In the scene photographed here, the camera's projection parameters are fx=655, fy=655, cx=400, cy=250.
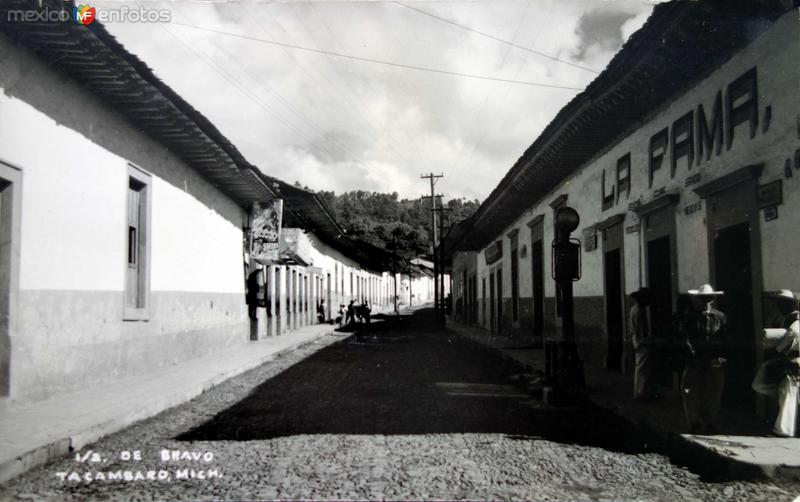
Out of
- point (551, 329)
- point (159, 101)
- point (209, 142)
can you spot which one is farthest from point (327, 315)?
point (159, 101)

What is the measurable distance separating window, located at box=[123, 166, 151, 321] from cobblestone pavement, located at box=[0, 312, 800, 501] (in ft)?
8.58

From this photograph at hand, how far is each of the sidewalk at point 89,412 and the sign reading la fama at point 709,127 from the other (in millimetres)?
6552

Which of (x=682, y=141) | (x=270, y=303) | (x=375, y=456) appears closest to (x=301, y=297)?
(x=270, y=303)

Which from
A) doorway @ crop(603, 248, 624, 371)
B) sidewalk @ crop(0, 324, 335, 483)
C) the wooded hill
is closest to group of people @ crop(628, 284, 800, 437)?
doorway @ crop(603, 248, 624, 371)

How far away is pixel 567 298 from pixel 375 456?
369 cm

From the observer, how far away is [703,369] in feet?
18.1

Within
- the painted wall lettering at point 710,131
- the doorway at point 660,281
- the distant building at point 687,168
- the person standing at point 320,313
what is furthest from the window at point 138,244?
the person standing at point 320,313

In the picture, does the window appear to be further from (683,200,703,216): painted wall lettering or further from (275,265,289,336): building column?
(275,265,289,336): building column

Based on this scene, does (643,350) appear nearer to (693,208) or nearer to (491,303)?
(693,208)

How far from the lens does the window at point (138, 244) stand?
998 centimetres

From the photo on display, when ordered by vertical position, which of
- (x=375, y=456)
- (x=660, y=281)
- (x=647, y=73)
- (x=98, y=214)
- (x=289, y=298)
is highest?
(x=647, y=73)

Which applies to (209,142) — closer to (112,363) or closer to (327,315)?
(112,363)

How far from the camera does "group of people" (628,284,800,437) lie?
516cm

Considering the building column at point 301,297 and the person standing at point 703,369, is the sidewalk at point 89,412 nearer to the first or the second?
the person standing at point 703,369
